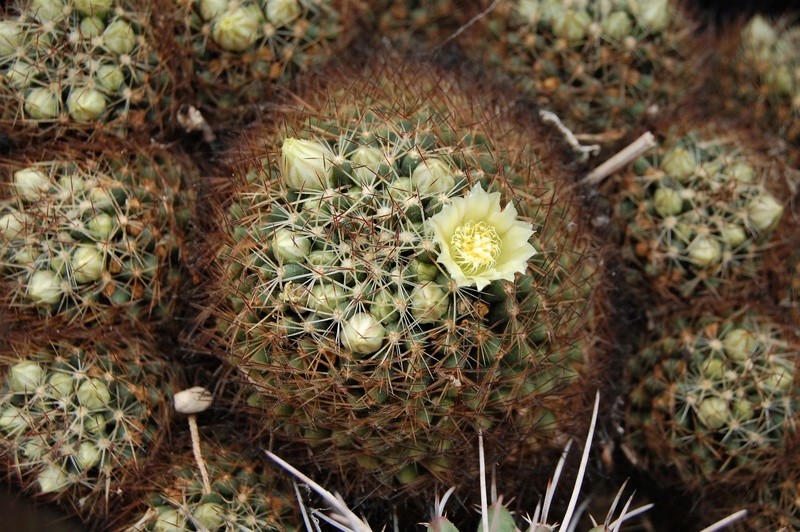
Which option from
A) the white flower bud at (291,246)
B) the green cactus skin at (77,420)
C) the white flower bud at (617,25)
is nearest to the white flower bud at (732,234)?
the white flower bud at (617,25)

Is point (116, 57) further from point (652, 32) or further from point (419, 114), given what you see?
point (652, 32)

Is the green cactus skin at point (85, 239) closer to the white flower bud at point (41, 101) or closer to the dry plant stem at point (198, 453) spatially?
the white flower bud at point (41, 101)

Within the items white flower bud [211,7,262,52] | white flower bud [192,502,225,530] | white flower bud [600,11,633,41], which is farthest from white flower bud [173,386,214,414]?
white flower bud [600,11,633,41]

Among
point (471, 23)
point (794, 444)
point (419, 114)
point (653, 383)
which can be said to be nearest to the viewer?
point (419, 114)

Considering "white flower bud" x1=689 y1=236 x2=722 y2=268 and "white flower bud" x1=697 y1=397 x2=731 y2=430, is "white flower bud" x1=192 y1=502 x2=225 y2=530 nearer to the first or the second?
"white flower bud" x1=697 y1=397 x2=731 y2=430

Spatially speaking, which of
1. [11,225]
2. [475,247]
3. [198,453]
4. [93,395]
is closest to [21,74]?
[11,225]

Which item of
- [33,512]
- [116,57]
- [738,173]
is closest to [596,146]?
[738,173]

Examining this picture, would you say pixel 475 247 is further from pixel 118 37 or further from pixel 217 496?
pixel 118 37
